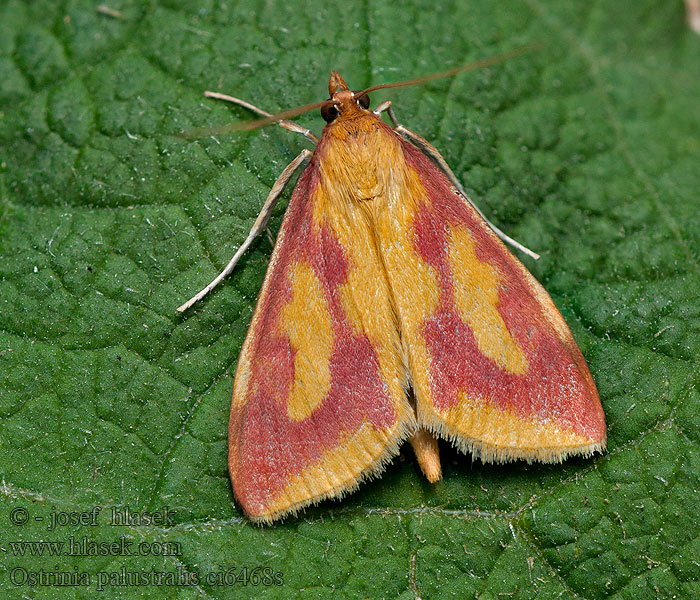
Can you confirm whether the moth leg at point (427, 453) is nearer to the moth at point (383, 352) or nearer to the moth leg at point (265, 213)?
the moth at point (383, 352)

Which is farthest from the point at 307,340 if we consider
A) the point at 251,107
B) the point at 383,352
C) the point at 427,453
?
the point at 251,107

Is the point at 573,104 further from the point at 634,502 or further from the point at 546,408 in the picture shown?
the point at 634,502

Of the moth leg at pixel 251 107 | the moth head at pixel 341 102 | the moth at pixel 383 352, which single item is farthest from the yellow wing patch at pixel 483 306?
the moth leg at pixel 251 107

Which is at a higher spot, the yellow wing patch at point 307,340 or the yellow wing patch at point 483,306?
the yellow wing patch at point 483,306

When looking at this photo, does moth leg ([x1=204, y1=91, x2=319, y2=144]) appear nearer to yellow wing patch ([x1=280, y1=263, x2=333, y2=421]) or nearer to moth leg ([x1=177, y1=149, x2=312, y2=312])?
moth leg ([x1=177, y1=149, x2=312, y2=312])

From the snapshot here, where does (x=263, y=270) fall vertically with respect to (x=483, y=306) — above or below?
below

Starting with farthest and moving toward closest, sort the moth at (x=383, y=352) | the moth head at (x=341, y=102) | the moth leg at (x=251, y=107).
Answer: the moth leg at (x=251, y=107)
the moth head at (x=341, y=102)
the moth at (x=383, y=352)

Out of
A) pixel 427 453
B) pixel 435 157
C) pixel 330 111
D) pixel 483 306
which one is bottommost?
pixel 427 453

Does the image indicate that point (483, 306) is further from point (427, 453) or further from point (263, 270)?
point (263, 270)

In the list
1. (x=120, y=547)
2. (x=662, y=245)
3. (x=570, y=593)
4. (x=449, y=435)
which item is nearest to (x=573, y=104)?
(x=662, y=245)
